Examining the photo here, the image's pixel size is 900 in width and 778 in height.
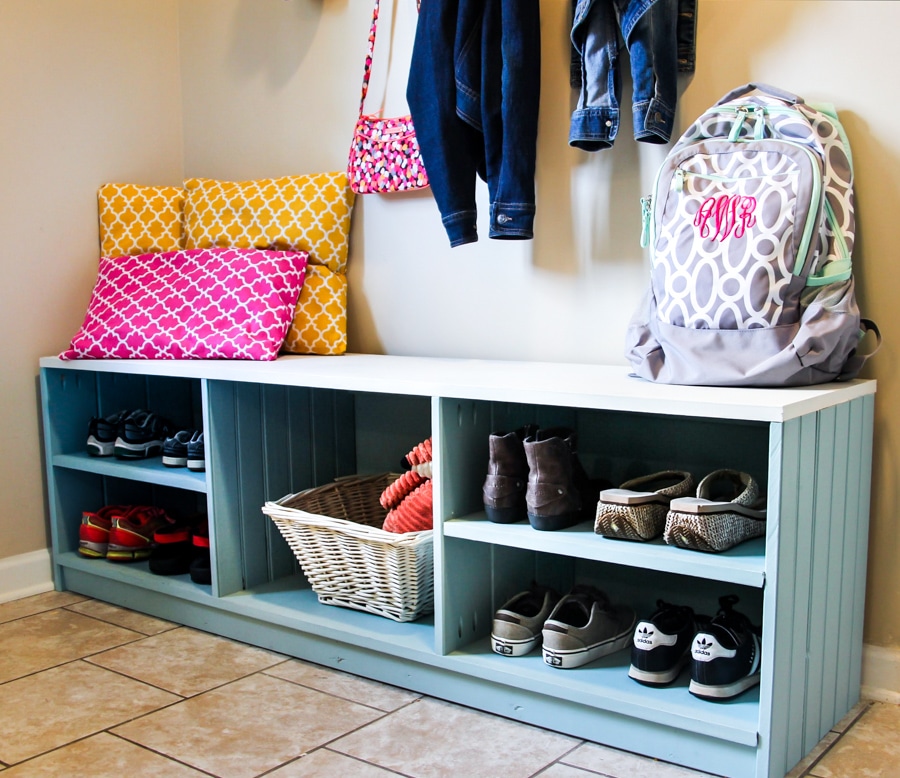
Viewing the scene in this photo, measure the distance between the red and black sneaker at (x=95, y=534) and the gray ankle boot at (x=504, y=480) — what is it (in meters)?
1.15

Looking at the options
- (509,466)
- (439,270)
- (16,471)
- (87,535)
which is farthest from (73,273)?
(509,466)

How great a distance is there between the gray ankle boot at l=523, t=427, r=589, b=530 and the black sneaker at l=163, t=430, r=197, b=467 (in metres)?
0.95

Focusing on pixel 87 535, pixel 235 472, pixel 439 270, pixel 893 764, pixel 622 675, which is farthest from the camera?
pixel 87 535

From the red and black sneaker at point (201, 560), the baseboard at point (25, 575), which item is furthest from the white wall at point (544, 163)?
the baseboard at point (25, 575)

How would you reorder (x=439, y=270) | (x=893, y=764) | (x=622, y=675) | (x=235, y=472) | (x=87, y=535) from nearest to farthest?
(x=893, y=764), (x=622, y=675), (x=235, y=472), (x=439, y=270), (x=87, y=535)

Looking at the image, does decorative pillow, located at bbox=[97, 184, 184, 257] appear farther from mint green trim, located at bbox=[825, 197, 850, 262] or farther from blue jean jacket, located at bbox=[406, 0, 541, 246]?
mint green trim, located at bbox=[825, 197, 850, 262]

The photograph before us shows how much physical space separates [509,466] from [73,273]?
4.74 ft

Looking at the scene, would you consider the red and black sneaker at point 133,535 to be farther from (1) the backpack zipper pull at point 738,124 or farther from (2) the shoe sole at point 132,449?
(1) the backpack zipper pull at point 738,124

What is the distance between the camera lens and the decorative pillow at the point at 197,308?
6.84ft

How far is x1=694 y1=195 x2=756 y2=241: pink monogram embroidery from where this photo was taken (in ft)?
4.81

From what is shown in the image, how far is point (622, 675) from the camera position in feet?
4.91

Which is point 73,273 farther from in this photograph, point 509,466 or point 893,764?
point 893,764

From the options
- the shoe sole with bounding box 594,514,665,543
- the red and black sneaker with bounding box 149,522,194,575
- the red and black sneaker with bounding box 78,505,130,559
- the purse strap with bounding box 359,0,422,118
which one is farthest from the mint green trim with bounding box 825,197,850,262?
the red and black sneaker with bounding box 78,505,130,559

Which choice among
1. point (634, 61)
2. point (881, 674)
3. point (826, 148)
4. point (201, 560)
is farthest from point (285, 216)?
point (881, 674)
